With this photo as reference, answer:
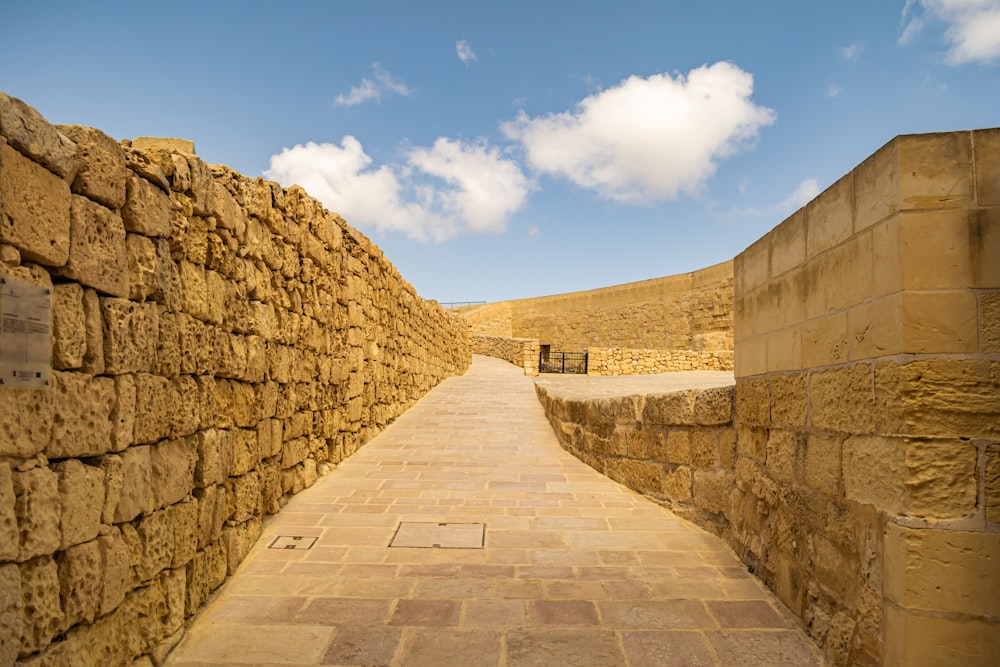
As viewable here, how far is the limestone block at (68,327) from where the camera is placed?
7.32 ft

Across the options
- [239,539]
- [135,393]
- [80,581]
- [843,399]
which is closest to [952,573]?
[843,399]

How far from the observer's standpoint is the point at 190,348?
3.28 m

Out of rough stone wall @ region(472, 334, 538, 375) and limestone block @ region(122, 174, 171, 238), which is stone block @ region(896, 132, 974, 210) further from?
rough stone wall @ region(472, 334, 538, 375)

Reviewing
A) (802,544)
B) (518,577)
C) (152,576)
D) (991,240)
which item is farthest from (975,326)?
(152,576)

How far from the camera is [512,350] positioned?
24.4 metres

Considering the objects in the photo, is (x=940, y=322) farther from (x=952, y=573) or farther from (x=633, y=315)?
(x=633, y=315)

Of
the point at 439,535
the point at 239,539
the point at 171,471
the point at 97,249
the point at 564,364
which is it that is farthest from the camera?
the point at 564,364

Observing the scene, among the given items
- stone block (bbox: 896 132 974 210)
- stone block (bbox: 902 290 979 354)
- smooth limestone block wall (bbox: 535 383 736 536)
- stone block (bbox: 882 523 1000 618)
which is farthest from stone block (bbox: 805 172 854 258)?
smooth limestone block wall (bbox: 535 383 736 536)

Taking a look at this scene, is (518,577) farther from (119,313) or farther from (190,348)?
(119,313)

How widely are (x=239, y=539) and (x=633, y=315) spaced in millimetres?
26834

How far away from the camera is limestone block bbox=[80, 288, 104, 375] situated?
2.41m

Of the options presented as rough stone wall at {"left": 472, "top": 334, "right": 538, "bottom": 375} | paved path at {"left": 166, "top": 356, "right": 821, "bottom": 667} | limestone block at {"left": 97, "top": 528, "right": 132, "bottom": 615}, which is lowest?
paved path at {"left": 166, "top": 356, "right": 821, "bottom": 667}

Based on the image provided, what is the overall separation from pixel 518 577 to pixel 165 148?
3.11 m

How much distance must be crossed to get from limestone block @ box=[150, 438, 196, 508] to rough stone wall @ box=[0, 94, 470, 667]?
Result: 0.01m
